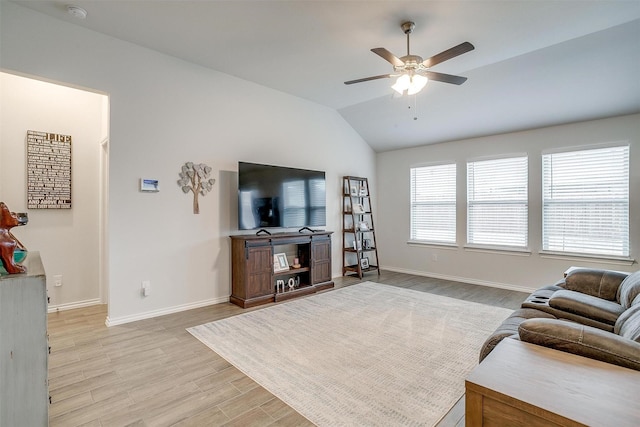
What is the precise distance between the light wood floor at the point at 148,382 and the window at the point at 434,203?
13.7 feet

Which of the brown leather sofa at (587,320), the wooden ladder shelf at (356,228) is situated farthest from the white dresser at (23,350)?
the wooden ladder shelf at (356,228)

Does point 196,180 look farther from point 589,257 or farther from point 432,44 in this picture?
point 589,257

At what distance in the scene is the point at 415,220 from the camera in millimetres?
6125

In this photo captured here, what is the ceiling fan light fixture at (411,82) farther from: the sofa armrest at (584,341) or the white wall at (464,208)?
the white wall at (464,208)

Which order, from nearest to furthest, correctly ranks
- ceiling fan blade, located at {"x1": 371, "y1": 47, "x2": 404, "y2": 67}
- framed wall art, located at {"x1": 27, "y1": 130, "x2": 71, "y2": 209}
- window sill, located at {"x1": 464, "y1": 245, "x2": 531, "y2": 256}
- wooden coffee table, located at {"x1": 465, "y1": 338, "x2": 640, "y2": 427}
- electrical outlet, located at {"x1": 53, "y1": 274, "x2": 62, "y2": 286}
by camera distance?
1. wooden coffee table, located at {"x1": 465, "y1": 338, "x2": 640, "y2": 427}
2. ceiling fan blade, located at {"x1": 371, "y1": 47, "x2": 404, "y2": 67}
3. framed wall art, located at {"x1": 27, "y1": 130, "x2": 71, "y2": 209}
4. electrical outlet, located at {"x1": 53, "y1": 274, "x2": 62, "y2": 286}
5. window sill, located at {"x1": 464, "y1": 245, "x2": 531, "y2": 256}

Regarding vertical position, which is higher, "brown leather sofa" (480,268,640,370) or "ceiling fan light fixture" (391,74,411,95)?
"ceiling fan light fixture" (391,74,411,95)

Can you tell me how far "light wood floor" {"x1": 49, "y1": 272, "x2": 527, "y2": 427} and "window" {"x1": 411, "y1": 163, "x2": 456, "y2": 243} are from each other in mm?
4168

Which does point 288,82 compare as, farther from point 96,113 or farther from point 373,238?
point 373,238

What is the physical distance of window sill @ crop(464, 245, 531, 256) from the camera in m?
4.77

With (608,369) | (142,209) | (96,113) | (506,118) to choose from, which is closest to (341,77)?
(506,118)

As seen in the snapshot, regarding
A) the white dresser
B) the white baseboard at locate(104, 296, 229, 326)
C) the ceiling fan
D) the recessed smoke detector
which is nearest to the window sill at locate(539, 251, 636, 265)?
the ceiling fan

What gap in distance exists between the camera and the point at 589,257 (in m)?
4.25

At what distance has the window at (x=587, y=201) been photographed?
4062mm

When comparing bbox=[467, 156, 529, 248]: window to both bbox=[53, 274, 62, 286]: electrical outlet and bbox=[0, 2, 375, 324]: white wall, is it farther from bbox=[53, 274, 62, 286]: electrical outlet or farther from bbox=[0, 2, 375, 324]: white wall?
bbox=[53, 274, 62, 286]: electrical outlet
